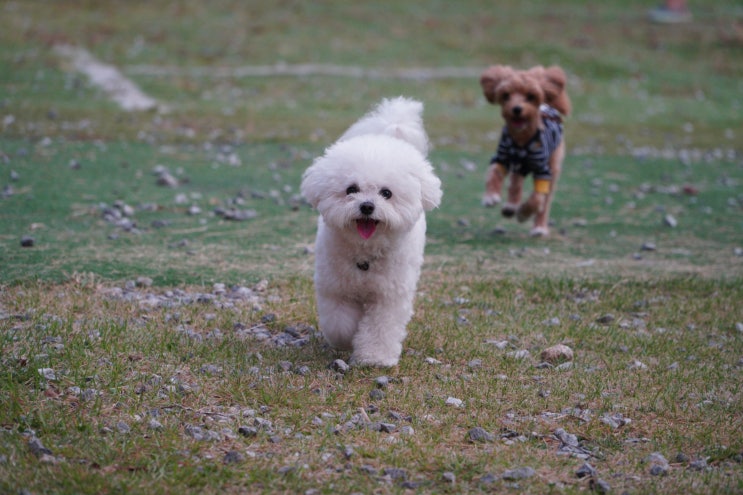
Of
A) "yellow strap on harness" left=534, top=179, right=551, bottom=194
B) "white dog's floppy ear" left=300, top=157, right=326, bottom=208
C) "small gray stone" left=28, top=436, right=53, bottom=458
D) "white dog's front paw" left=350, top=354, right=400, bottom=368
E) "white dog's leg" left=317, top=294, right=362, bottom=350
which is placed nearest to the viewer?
"small gray stone" left=28, top=436, right=53, bottom=458

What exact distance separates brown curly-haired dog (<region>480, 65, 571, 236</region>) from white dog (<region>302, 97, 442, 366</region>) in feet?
12.5

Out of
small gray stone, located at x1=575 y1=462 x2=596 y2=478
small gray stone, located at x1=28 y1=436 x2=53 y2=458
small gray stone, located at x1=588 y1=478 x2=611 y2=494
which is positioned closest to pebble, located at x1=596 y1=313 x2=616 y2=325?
small gray stone, located at x1=575 y1=462 x2=596 y2=478

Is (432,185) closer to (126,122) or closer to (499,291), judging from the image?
(499,291)

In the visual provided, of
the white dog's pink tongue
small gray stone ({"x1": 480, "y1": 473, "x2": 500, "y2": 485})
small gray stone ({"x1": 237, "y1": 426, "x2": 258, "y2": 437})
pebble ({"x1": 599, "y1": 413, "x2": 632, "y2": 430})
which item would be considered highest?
the white dog's pink tongue

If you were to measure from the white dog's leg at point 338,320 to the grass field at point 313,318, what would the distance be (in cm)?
17

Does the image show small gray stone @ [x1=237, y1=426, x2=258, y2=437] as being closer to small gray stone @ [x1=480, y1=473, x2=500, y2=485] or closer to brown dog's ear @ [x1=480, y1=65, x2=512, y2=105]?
small gray stone @ [x1=480, y1=473, x2=500, y2=485]

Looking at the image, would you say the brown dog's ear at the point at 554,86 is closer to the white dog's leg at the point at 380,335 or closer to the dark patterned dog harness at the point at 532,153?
the dark patterned dog harness at the point at 532,153

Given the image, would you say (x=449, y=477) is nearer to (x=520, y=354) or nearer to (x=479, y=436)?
(x=479, y=436)

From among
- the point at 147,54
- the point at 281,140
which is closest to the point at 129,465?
the point at 281,140

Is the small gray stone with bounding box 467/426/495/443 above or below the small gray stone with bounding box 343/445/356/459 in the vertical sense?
above

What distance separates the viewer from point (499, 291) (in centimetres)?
823

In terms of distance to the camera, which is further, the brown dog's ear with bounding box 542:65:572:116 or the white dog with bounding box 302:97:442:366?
the brown dog's ear with bounding box 542:65:572:116

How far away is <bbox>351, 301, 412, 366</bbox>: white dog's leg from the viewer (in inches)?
244

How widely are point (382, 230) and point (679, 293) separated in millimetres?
3728
